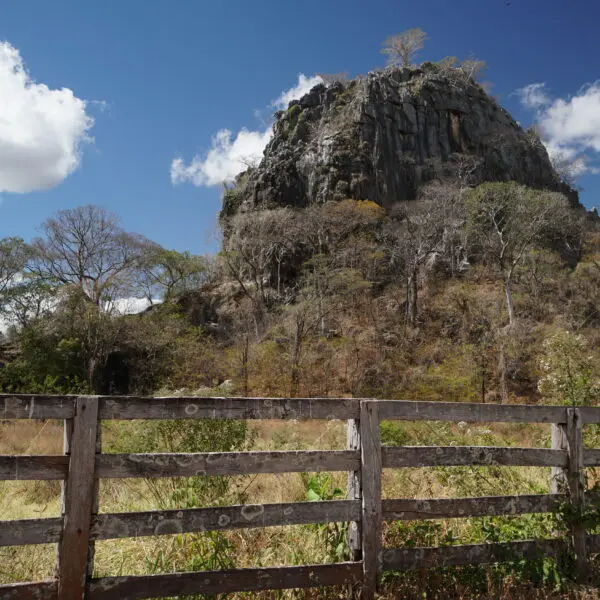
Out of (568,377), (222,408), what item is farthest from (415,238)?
(222,408)

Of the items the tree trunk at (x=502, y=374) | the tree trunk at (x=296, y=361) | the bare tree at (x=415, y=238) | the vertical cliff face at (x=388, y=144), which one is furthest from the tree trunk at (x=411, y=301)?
the vertical cliff face at (x=388, y=144)

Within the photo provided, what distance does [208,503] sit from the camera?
4754 mm

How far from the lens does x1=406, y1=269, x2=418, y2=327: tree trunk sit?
36281 millimetres

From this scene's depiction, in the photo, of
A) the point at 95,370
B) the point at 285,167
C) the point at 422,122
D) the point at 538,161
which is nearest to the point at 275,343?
the point at 95,370

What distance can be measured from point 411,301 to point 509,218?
10.4m

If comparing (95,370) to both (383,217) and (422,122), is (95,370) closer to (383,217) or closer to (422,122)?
(383,217)

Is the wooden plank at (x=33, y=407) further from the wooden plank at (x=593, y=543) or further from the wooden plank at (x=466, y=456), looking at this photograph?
the wooden plank at (x=593, y=543)

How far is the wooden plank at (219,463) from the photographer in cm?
310

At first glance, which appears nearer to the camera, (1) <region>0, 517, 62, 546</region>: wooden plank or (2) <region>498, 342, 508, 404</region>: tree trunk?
(1) <region>0, 517, 62, 546</region>: wooden plank

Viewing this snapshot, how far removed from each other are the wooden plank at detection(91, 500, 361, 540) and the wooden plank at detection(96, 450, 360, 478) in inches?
9.0

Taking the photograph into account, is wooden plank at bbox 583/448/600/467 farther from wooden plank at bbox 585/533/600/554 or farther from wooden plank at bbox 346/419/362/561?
wooden plank at bbox 346/419/362/561

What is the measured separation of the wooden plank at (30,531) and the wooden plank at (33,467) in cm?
25

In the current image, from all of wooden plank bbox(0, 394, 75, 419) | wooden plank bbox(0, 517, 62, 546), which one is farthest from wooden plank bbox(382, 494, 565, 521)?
wooden plank bbox(0, 394, 75, 419)

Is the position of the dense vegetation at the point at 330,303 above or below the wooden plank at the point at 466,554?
above
